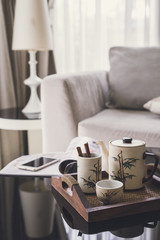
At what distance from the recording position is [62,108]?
2.06 meters

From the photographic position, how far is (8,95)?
9.28 feet

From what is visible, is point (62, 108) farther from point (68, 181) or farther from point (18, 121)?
point (68, 181)

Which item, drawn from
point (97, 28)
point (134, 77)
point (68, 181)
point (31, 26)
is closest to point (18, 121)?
point (31, 26)

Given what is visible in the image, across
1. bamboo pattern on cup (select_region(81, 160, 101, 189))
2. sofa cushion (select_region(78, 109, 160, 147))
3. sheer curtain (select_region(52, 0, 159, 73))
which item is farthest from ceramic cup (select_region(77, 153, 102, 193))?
sheer curtain (select_region(52, 0, 159, 73))

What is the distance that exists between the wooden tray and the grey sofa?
3.20 ft

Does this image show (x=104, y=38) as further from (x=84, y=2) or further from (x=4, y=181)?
(x=4, y=181)

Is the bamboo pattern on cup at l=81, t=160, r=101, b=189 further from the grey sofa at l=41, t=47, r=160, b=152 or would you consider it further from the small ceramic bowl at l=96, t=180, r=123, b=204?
the grey sofa at l=41, t=47, r=160, b=152

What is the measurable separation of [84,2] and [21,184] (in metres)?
2.19

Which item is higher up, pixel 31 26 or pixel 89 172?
pixel 31 26

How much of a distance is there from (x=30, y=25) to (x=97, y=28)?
809 millimetres

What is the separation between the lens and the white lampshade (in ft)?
7.56

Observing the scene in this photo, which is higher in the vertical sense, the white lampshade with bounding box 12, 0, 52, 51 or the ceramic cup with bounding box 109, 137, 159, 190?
the white lampshade with bounding box 12, 0, 52, 51

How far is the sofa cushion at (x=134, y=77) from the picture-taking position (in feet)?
7.63

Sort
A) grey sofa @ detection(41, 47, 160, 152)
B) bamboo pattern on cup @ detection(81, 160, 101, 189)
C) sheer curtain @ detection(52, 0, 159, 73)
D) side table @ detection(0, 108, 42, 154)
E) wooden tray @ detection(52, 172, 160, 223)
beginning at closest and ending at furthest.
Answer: wooden tray @ detection(52, 172, 160, 223) → bamboo pattern on cup @ detection(81, 160, 101, 189) → grey sofa @ detection(41, 47, 160, 152) → side table @ detection(0, 108, 42, 154) → sheer curtain @ detection(52, 0, 159, 73)
